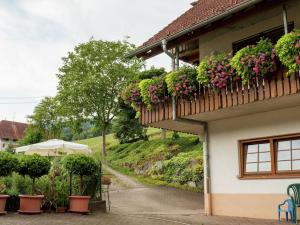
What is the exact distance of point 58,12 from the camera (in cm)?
1232

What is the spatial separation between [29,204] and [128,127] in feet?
90.1

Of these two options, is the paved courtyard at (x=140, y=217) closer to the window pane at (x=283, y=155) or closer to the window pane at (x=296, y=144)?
the window pane at (x=283, y=155)

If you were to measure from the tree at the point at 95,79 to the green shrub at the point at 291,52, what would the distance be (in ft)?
94.2

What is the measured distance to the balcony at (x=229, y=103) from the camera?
32.2 feet

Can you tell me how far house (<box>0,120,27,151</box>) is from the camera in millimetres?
80456

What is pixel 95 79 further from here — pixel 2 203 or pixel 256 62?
pixel 256 62

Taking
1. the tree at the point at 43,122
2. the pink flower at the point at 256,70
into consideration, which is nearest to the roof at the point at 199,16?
the pink flower at the point at 256,70

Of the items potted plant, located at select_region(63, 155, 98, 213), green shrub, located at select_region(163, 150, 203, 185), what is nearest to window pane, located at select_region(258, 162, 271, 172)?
potted plant, located at select_region(63, 155, 98, 213)

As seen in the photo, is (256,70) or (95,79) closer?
(256,70)

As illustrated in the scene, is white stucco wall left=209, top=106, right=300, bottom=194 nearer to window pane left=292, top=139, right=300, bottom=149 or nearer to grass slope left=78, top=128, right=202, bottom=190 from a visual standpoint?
window pane left=292, top=139, right=300, bottom=149

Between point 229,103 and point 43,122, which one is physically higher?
point 43,122

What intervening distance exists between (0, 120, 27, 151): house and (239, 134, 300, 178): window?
72.4m

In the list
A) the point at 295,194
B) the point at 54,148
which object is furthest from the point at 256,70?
the point at 54,148

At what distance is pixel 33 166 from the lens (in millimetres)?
12211
